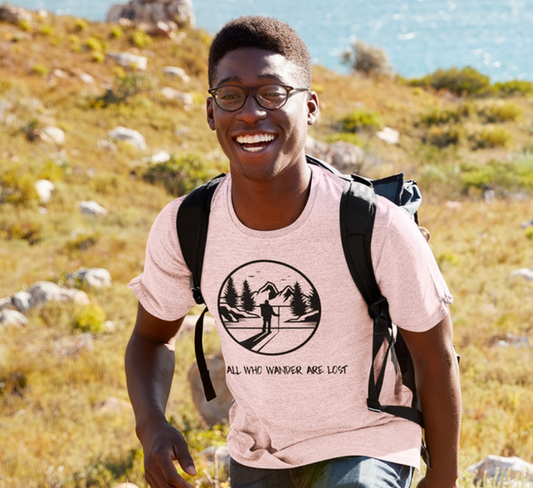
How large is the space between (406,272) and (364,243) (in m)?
0.13

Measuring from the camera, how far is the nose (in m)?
1.50

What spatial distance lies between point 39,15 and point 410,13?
42248mm

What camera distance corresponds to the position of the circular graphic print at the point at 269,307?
61.1 inches

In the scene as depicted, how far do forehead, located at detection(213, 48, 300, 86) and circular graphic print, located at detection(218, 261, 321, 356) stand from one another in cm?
50

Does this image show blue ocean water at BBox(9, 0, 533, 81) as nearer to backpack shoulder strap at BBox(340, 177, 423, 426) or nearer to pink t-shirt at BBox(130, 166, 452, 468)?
pink t-shirt at BBox(130, 166, 452, 468)

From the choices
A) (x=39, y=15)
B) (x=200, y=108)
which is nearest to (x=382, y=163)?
(x=200, y=108)

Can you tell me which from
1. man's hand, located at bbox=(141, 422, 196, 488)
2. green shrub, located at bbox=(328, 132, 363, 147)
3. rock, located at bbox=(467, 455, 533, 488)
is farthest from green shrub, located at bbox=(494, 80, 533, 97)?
man's hand, located at bbox=(141, 422, 196, 488)

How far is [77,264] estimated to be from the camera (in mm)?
8031

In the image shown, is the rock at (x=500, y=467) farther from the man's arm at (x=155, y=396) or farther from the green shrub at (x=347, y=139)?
the green shrub at (x=347, y=139)

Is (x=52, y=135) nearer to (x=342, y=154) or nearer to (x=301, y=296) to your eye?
(x=342, y=154)

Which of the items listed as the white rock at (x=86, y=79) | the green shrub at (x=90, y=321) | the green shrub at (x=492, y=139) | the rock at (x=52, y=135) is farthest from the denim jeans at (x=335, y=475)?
the white rock at (x=86, y=79)

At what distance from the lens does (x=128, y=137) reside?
14.7 m

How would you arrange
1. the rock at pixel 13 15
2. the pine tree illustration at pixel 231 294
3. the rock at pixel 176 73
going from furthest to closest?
the rock at pixel 13 15 → the rock at pixel 176 73 → the pine tree illustration at pixel 231 294

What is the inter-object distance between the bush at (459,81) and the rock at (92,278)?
24631mm
